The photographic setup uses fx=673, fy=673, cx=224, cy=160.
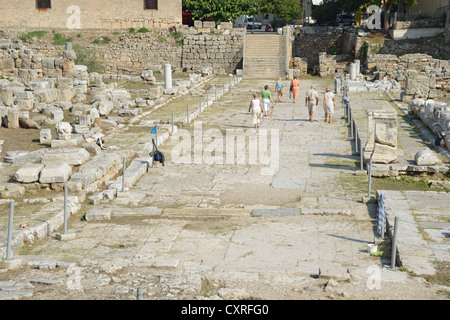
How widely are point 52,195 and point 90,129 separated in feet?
23.8

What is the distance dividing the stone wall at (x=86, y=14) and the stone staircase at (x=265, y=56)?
583 cm

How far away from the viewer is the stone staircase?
1505 inches

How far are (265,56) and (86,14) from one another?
489 inches

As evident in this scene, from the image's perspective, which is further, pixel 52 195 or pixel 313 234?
pixel 52 195

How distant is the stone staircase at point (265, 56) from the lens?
38219 millimetres

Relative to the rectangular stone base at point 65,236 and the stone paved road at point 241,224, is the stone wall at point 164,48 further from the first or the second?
the rectangular stone base at point 65,236

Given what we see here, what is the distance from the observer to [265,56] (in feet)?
131

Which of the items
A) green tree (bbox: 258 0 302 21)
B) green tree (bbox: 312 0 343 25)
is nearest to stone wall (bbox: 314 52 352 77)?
green tree (bbox: 258 0 302 21)

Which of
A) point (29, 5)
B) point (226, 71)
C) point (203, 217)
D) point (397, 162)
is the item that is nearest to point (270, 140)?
point (397, 162)

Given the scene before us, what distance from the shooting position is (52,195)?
43.5 feet

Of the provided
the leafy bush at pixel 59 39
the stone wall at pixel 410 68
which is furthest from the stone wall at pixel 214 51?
the stone wall at pixel 410 68

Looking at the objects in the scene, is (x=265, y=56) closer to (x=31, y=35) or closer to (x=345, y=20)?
(x=31, y=35)

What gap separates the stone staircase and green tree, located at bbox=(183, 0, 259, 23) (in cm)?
240

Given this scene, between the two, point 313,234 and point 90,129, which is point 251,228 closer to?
point 313,234
